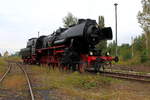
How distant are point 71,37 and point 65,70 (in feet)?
9.19

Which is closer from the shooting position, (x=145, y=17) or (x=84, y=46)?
(x=84, y=46)

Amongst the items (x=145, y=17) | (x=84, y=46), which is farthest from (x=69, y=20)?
(x=84, y=46)

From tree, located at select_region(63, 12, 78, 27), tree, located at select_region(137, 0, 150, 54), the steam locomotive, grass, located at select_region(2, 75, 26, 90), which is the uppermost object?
tree, located at select_region(63, 12, 78, 27)

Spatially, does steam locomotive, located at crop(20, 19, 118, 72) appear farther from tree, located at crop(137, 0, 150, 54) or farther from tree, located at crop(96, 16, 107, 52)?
tree, located at crop(137, 0, 150, 54)

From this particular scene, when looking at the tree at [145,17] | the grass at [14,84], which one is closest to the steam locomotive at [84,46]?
the grass at [14,84]

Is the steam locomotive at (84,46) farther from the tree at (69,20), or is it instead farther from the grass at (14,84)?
the tree at (69,20)

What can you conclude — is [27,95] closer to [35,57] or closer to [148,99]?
[148,99]

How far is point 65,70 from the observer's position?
18.4m

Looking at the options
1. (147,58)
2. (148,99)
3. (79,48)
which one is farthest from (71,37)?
(147,58)

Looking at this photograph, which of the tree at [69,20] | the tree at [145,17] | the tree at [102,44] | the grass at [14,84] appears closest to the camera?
the grass at [14,84]

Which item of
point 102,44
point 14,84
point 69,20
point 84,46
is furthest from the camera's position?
point 69,20

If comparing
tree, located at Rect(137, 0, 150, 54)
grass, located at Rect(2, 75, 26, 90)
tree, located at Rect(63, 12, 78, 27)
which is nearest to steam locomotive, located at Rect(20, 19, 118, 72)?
grass, located at Rect(2, 75, 26, 90)

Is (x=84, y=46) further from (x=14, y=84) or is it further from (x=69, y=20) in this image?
(x=69, y=20)

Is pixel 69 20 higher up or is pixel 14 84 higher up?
pixel 69 20
